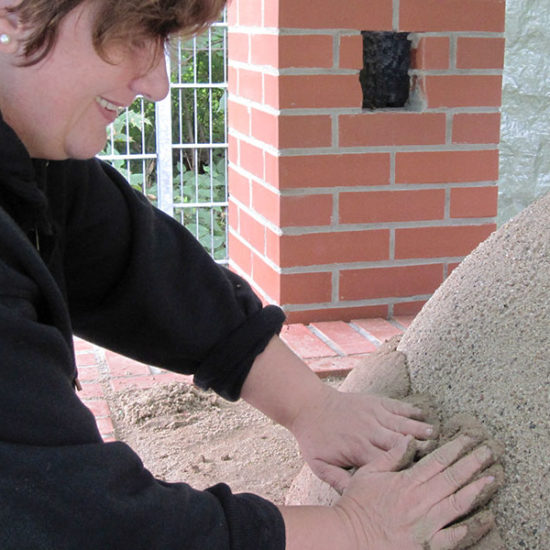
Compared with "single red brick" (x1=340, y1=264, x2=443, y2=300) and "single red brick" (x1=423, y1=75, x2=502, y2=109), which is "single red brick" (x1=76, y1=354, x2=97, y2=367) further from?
"single red brick" (x1=423, y1=75, x2=502, y2=109)

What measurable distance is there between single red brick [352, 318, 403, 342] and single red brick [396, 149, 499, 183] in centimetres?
48

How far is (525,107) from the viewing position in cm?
502

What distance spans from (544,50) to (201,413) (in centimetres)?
335

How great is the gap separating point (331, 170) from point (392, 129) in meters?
0.25

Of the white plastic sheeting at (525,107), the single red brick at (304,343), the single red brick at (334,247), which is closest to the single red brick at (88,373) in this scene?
the single red brick at (304,343)

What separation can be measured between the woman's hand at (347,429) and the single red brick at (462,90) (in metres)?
1.62

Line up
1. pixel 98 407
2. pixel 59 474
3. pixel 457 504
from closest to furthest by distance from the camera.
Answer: pixel 59 474
pixel 457 504
pixel 98 407

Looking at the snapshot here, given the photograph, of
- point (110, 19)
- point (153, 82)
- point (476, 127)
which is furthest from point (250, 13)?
point (110, 19)

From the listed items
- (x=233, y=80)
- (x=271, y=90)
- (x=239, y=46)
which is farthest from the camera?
(x=233, y=80)

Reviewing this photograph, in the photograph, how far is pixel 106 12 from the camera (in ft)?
3.87

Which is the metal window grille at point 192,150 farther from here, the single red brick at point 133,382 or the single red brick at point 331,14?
the single red brick at point 133,382

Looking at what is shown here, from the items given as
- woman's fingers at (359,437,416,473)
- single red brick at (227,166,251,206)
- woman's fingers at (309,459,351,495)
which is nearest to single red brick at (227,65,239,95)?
single red brick at (227,166,251,206)

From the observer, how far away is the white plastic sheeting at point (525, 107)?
16.0 ft

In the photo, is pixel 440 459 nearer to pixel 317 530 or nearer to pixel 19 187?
pixel 317 530
